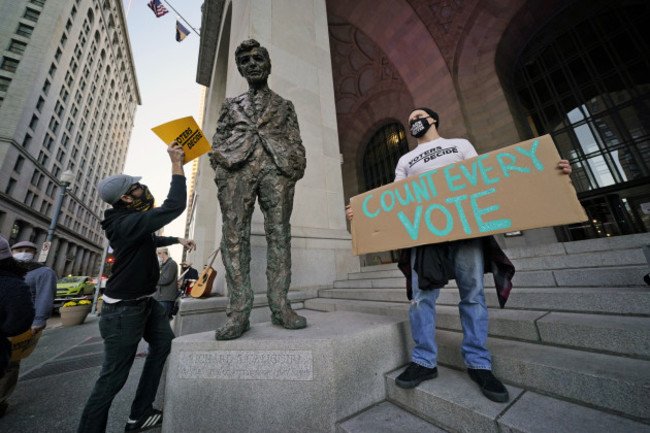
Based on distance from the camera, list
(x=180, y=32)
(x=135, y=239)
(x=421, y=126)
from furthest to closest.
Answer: (x=180, y=32) → (x=421, y=126) → (x=135, y=239)

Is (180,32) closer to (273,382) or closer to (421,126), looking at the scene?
(421,126)

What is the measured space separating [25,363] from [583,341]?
7.09 metres

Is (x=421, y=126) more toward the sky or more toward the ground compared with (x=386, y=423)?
more toward the sky

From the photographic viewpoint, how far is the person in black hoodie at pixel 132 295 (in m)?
1.73

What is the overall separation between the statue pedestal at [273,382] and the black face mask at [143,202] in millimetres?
1180

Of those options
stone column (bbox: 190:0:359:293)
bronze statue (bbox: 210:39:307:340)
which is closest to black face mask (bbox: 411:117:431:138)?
bronze statue (bbox: 210:39:307:340)

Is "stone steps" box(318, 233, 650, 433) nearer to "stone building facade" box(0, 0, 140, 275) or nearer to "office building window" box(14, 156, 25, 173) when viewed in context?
"stone building facade" box(0, 0, 140, 275)

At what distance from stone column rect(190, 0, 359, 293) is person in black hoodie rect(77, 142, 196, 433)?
1.49 meters

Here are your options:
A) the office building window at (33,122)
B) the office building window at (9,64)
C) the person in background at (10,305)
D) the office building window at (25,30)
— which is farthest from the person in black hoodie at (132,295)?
the office building window at (25,30)

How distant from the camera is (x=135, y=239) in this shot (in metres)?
1.90

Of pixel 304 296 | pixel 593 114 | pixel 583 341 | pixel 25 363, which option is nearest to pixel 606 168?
pixel 593 114

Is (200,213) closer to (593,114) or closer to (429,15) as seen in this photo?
(429,15)

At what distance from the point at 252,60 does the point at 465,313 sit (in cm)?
281

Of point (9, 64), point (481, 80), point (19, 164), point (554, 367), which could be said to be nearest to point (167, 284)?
point (554, 367)
